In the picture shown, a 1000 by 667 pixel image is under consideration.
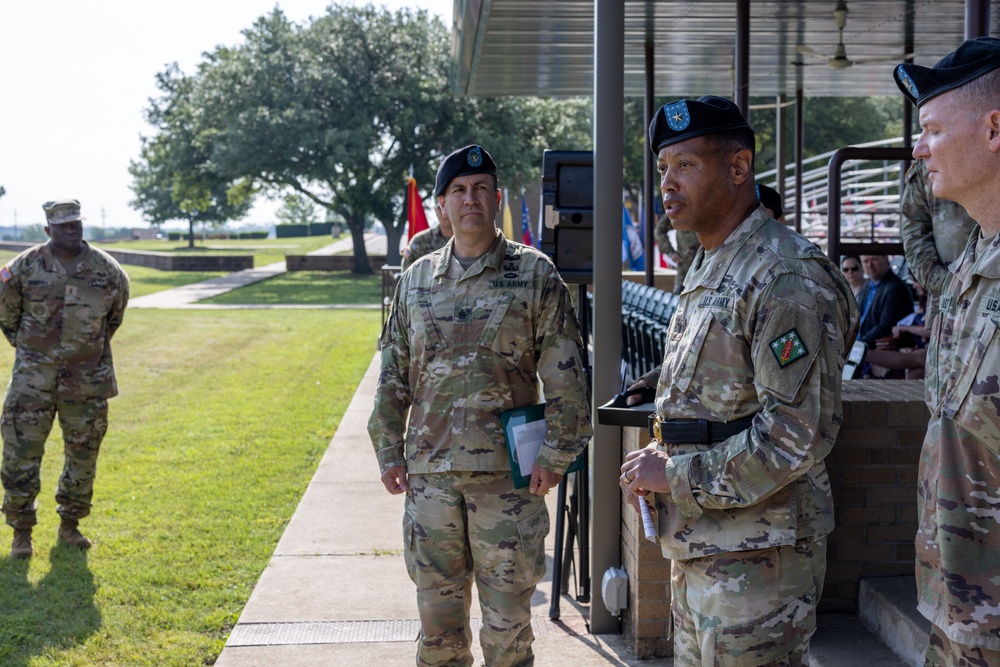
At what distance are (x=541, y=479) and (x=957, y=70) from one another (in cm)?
211

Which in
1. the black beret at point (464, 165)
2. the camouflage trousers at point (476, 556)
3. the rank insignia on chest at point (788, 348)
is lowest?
the camouflage trousers at point (476, 556)

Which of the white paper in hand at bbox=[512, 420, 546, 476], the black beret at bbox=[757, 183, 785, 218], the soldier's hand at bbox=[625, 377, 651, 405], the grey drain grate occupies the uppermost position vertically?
the black beret at bbox=[757, 183, 785, 218]

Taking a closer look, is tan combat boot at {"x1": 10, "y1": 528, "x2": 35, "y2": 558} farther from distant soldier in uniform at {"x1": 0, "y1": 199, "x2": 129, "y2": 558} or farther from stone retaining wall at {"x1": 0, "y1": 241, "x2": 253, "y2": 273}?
stone retaining wall at {"x1": 0, "y1": 241, "x2": 253, "y2": 273}

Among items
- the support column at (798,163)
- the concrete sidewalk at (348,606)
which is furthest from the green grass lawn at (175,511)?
the support column at (798,163)

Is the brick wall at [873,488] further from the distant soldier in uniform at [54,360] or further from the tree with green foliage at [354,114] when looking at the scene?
the tree with green foliage at [354,114]

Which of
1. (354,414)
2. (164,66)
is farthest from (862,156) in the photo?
(164,66)

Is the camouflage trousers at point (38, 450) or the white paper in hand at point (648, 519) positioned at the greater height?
the white paper in hand at point (648, 519)

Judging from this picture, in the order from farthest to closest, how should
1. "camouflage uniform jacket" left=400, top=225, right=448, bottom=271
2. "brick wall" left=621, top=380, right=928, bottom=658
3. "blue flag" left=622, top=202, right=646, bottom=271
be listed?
"blue flag" left=622, top=202, right=646, bottom=271
"camouflage uniform jacket" left=400, top=225, right=448, bottom=271
"brick wall" left=621, top=380, right=928, bottom=658

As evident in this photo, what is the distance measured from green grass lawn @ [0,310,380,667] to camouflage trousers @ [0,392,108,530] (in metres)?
0.29

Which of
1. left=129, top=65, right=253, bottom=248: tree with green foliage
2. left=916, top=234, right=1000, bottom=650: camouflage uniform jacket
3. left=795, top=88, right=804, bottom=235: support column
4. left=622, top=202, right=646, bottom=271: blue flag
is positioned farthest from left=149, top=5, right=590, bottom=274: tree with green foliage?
left=916, top=234, right=1000, bottom=650: camouflage uniform jacket

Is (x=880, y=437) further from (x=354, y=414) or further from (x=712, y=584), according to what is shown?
(x=354, y=414)

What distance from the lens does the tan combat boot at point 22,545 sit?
6289 mm

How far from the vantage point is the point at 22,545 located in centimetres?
634

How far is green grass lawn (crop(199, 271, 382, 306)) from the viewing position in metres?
29.5
